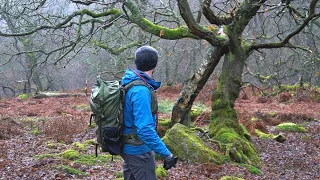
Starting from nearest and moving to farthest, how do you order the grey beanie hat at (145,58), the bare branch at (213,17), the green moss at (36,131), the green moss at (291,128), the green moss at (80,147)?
the grey beanie hat at (145,58) < the green moss at (80,147) < the bare branch at (213,17) < the green moss at (36,131) < the green moss at (291,128)

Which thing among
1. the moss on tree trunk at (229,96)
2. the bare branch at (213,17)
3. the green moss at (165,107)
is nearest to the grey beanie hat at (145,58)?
the bare branch at (213,17)

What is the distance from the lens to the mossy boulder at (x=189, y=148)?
22.7 feet

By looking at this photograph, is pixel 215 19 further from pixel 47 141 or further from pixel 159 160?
pixel 47 141

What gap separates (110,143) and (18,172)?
10.3 feet

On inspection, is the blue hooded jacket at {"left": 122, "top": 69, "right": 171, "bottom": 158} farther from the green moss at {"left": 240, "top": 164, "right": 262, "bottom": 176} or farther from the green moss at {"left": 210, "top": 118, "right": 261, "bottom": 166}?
the green moss at {"left": 210, "top": 118, "right": 261, "bottom": 166}

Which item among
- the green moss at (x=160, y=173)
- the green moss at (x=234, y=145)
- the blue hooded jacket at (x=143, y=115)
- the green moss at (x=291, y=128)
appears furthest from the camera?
the green moss at (x=291, y=128)

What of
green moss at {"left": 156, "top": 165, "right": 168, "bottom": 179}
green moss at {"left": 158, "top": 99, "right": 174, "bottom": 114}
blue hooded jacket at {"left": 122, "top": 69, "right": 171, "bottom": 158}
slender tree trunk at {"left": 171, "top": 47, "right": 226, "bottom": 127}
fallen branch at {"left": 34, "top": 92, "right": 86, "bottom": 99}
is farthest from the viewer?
fallen branch at {"left": 34, "top": 92, "right": 86, "bottom": 99}

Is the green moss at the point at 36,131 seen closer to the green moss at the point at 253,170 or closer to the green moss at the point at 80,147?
the green moss at the point at 80,147

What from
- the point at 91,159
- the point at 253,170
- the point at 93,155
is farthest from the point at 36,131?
the point at 253,170

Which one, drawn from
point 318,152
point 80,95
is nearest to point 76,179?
point 318,152

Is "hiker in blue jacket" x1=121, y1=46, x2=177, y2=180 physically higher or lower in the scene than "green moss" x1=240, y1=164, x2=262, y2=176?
higher

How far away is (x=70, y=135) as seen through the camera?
31.0 feet

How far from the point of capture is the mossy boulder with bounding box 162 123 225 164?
6926mm

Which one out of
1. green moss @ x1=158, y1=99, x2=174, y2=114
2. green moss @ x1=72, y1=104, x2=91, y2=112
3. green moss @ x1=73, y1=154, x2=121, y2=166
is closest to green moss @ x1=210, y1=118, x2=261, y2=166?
green moss @ x1=73, y1=154, x2=121, y2=166
